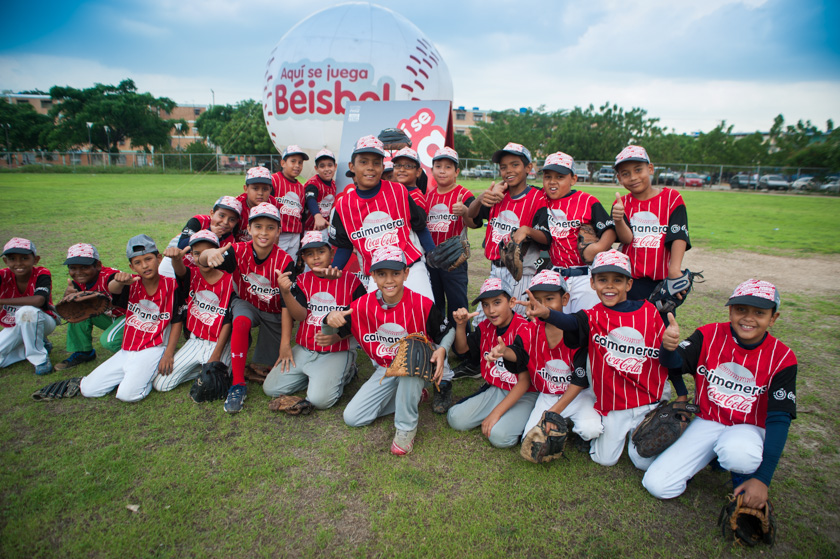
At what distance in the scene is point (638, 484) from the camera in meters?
2.99

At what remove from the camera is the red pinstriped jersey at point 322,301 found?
13.7ft

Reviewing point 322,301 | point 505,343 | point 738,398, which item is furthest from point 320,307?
point 738,398

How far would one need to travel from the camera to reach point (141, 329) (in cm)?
423

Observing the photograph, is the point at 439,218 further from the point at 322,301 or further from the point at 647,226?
the point at 647,226

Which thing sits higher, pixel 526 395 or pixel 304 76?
pixel 304 76

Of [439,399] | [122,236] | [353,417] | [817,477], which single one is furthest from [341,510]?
[122,236]

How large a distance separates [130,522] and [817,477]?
14.1 feet

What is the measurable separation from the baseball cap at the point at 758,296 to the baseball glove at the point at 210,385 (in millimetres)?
3826

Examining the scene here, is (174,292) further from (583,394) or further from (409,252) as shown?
(583,394)

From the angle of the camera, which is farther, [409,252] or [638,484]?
[409,252]

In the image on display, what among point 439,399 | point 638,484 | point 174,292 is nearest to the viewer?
point 638,484

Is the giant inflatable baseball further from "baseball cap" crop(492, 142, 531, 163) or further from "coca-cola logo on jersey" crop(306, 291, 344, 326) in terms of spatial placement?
"coca-cola logo on jersey" crop(306, 291, 344, 326)

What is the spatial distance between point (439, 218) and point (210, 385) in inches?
107

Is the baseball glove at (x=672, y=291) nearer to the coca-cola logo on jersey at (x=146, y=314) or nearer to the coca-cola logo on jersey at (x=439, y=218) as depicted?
the coca-cola logo on jersey at (x=439, y=218)
